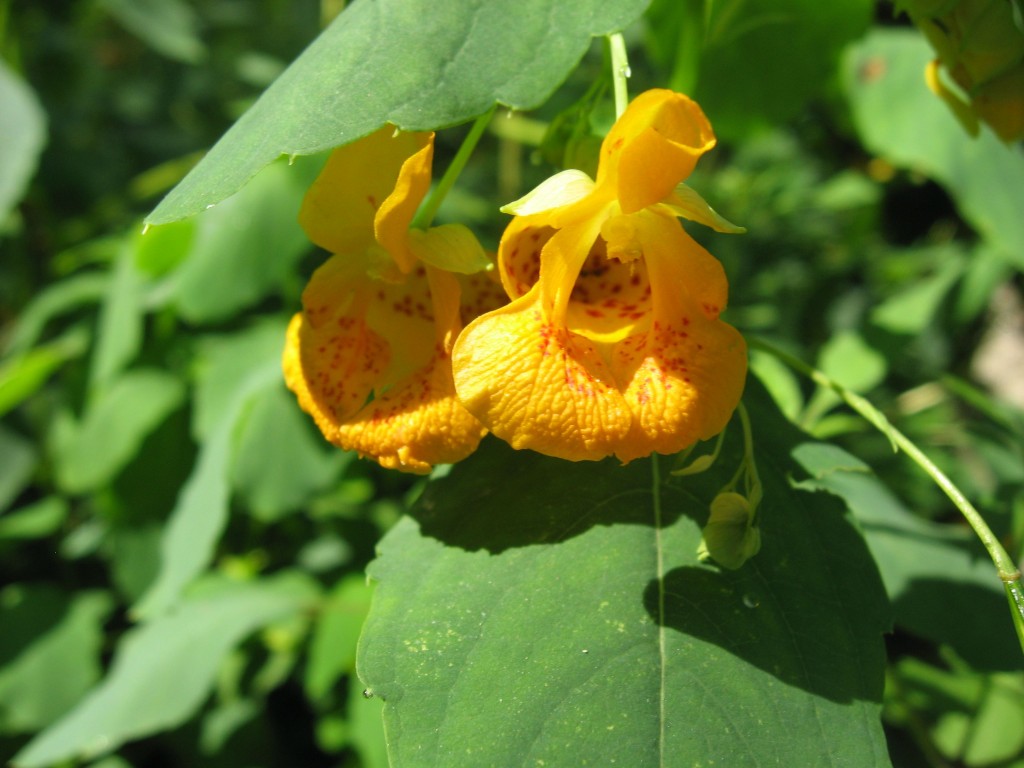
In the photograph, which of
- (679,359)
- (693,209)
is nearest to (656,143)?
(693,209)

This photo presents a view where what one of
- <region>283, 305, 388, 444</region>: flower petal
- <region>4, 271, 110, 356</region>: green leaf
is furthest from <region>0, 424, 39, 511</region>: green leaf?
<region>283, 305, 388, 444</region>: flower petal

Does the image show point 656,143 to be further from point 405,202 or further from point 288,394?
point 288,394

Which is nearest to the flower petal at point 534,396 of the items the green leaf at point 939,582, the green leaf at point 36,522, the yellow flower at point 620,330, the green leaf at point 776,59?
the yellow flower at point 620,330

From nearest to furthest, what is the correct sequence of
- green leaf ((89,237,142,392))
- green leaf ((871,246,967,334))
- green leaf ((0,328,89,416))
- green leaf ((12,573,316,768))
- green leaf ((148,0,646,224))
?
1. green leaf ((148,0,646,224))
2. green leaf ((12,573,316,768))
3. green leaf ((871,246,967,334))
4. green leaf ((89,237,142,392))
5. green leaf ((0,328,89,416))

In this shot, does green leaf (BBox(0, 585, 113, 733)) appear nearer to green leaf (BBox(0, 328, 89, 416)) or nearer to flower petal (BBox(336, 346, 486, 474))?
green leaf (BBox(0, 328, 89, 416))

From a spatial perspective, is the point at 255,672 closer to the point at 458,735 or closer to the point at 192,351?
the point at 192,351
